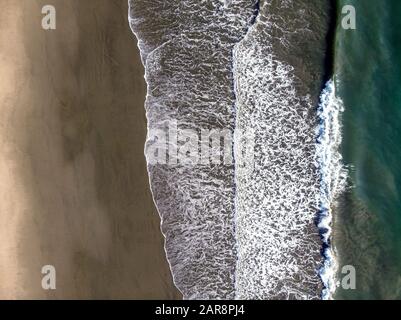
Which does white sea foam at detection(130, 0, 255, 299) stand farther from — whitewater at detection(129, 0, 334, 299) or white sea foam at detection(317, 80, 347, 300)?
white sea foam at detection(317, 80, 347, 300)

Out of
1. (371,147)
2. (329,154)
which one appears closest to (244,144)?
(329,154)

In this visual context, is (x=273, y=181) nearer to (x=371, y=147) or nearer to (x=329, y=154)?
(x=329, y=154)

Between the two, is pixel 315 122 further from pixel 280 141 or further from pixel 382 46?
pixel 382 46

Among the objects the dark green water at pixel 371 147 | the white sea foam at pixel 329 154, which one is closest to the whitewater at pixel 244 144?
the white sea foam at pixel 329 154

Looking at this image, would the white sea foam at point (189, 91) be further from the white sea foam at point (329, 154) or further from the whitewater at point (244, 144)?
the white sea foam at point (329, 154)

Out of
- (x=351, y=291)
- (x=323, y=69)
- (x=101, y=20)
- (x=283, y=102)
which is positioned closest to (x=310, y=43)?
(x=323, y=69)
